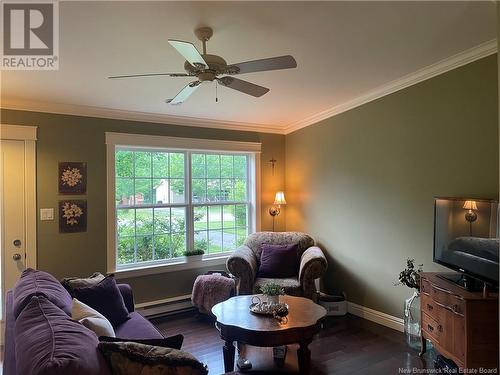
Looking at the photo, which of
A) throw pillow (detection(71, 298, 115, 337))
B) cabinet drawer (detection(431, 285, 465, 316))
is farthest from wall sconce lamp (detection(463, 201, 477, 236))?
throw pillow (detection(71, 298, 115, 337))

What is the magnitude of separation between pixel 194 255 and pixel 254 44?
2.77 m

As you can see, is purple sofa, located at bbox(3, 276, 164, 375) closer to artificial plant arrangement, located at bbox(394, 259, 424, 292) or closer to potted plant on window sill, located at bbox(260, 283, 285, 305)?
potted plant on window sill, located at bbox(260, 283, 285, 305)

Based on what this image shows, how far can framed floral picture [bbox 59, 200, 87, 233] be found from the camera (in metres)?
3.53

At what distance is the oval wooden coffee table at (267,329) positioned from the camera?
227 centimetres

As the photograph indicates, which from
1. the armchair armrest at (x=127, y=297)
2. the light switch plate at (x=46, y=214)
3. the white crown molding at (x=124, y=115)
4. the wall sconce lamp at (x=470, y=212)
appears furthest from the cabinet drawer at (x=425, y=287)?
the light switch plate at (x=46, y=214)

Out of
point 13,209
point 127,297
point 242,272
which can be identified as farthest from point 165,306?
point 13,209

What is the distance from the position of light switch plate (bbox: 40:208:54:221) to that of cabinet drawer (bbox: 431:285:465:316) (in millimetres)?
3742

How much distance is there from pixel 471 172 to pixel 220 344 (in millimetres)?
2795

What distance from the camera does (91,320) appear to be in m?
1.76

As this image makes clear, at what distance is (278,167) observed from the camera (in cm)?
506

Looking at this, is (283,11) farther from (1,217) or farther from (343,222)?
(1,217)

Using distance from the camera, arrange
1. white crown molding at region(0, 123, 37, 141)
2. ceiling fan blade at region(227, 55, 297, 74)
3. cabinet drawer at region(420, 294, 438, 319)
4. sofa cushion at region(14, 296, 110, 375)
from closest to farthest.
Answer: sofa cushion at region(14, 296, 110, 375)
ceiling fan blade at region(227, 55, 297, 74)
cabinet drawer at region(420, 294, 438, 319)
white crown molding at region(0, 123, 37, 141)

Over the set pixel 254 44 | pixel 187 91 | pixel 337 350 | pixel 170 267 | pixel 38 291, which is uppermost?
pixel 254 44

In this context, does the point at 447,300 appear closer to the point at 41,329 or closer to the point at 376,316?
the point at 376,316
